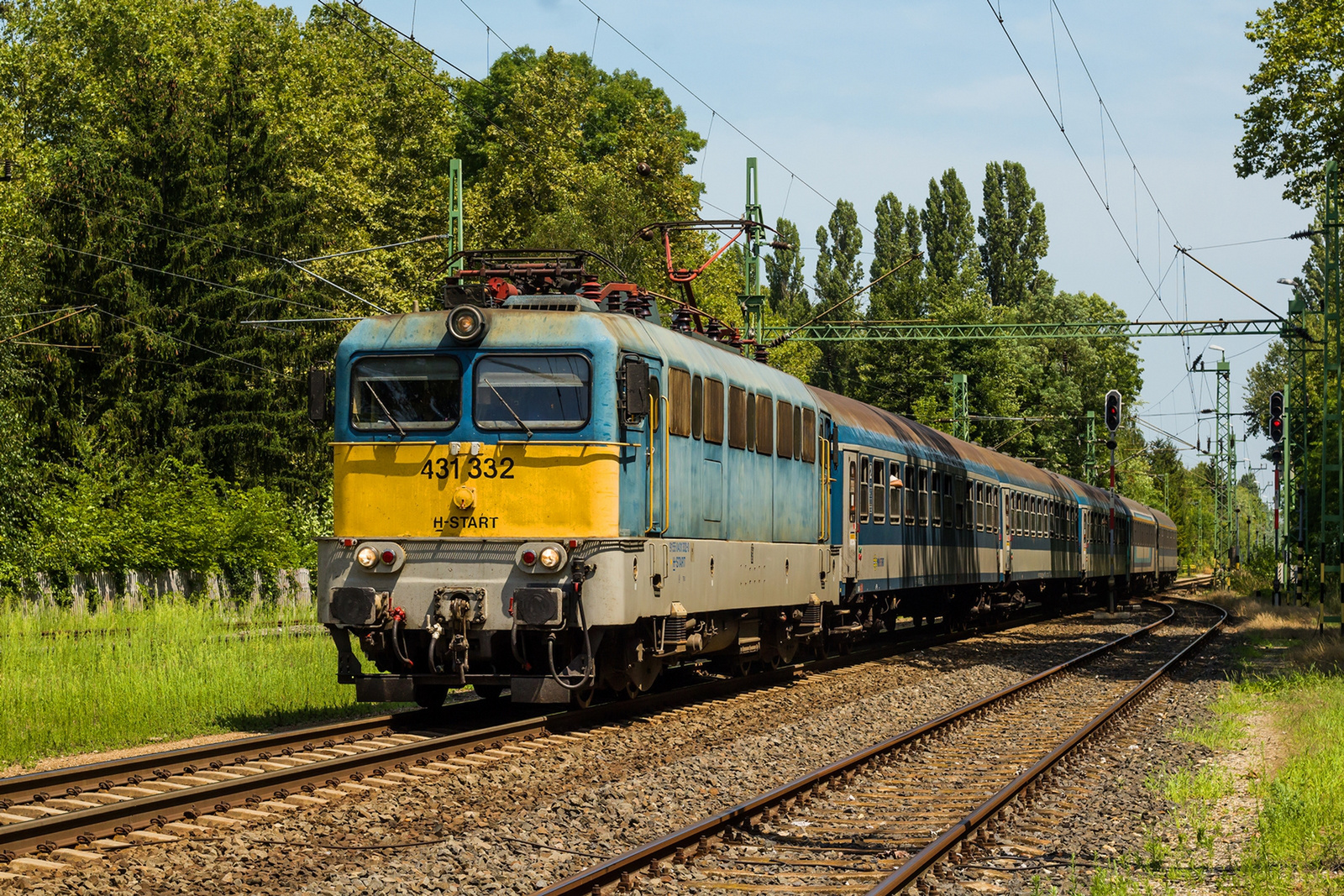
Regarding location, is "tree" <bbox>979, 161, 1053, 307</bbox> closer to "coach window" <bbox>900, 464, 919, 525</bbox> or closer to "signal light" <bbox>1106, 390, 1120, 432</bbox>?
"signal light" <bbox>1106, 390, 1120, 432</bbox>

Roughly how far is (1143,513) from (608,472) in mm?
46398

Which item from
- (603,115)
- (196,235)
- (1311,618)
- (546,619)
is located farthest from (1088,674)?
(603,115)

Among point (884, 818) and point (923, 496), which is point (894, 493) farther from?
point (884, 818)

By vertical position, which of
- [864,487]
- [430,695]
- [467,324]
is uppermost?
[467,324]

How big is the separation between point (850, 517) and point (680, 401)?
7017 mm

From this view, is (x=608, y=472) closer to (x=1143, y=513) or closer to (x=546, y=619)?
(x=546, y=619)

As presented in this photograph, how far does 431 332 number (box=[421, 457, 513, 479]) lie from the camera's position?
12.2 meters

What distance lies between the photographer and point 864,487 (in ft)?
68.7

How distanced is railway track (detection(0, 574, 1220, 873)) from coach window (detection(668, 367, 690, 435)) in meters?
2.63

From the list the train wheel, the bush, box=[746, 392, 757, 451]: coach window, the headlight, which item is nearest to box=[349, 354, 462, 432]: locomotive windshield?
the headlight

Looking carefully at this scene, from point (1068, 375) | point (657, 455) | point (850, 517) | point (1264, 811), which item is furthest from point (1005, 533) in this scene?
point (1068, 375)

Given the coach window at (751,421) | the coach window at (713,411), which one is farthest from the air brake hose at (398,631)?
the coach window at (751,421)

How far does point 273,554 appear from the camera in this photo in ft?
104

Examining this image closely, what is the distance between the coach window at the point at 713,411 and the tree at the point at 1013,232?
8315 centimetres
